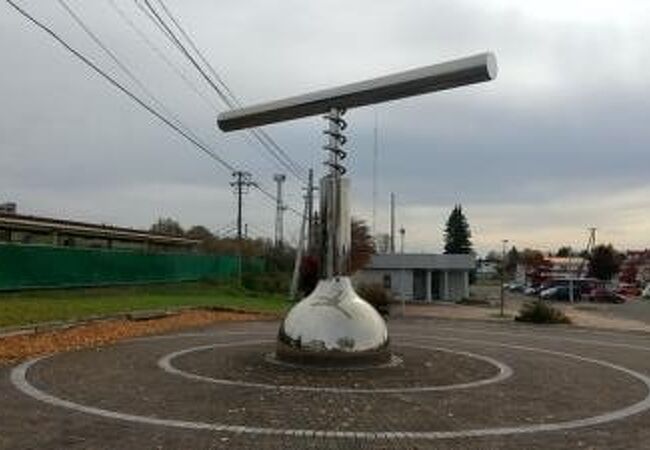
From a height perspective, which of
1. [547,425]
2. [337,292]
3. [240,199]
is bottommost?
[547,425]

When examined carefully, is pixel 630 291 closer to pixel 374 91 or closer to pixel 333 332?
pixel 374 91

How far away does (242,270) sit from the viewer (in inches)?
2628

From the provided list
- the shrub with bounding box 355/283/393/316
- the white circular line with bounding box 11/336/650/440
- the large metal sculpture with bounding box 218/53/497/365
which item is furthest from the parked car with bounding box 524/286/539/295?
the white circular line with bounding box 11/336/650/440

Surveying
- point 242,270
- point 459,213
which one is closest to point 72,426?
point 242,270

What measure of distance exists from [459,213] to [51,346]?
478ft

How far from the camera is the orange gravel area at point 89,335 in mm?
18516

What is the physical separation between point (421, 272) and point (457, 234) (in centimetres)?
7262

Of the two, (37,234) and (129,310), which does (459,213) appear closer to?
(37,234)


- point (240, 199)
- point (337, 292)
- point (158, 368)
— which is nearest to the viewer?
point (158, 368)

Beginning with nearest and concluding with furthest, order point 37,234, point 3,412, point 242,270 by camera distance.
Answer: point 3,412 < point 37,234 < point 242,270

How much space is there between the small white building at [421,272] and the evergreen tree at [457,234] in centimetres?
6692

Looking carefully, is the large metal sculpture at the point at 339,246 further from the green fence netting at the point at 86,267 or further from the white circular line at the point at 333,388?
the green fence netting at the point at 86,267

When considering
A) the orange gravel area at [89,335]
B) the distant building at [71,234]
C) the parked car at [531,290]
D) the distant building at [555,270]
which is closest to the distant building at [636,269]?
the distant building at [555,270]

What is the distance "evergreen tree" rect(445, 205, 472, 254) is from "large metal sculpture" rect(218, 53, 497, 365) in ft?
464
